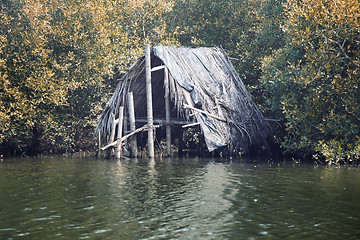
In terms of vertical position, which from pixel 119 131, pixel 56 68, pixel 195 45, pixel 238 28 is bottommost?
pixel 119 131

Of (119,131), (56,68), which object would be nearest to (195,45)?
(56,68)

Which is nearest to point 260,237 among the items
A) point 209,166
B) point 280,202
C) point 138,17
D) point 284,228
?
point 284,228

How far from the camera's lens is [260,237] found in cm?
891

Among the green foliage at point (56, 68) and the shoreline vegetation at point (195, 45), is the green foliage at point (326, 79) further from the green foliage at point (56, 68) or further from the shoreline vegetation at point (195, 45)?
the green foliage at point (56, 68)

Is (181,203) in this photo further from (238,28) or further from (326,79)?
(238,28)

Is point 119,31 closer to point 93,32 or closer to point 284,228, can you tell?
point 93,32

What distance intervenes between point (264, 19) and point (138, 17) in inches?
396

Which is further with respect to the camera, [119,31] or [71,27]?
[119,31]

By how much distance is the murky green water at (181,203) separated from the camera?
370 inches

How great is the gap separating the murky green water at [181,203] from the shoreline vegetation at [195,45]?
3180 millimetres

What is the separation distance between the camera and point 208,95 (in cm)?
2392

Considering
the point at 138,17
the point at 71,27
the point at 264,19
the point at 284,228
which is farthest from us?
the point at 138,17

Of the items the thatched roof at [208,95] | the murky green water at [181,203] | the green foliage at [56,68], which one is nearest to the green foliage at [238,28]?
the thatched roof at [208,95]

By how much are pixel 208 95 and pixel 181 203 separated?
1240 centimetres
